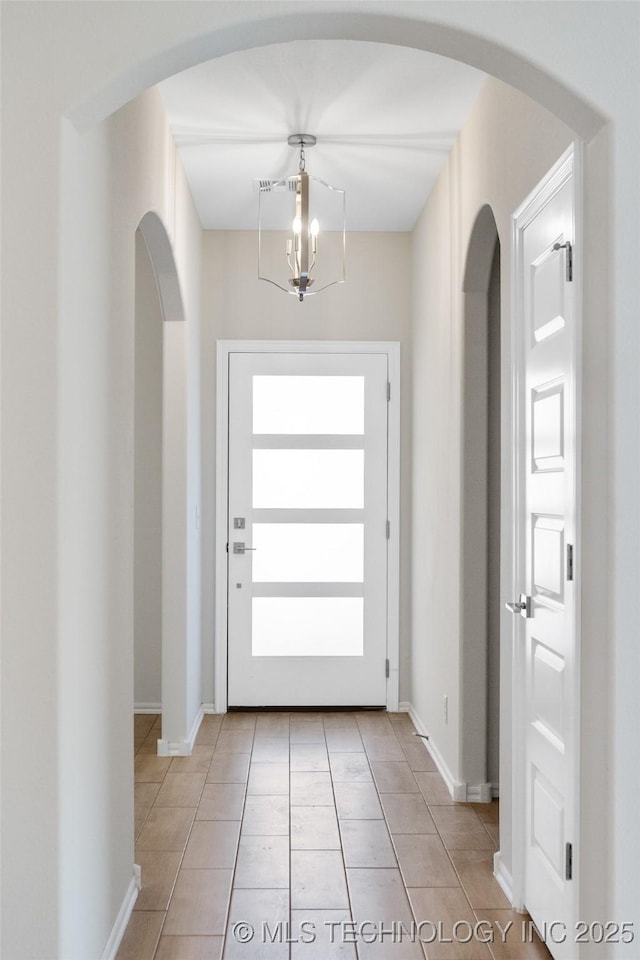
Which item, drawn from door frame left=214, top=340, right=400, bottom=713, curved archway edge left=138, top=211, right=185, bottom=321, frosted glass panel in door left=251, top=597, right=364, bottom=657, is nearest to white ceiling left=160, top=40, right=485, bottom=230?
curved archway edge left=138, top=211, right=185, bottom=321

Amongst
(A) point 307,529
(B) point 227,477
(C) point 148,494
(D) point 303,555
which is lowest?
(D) point 303,555

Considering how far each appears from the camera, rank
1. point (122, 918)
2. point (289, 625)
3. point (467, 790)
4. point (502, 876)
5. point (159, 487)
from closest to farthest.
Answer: point (122, 918) < point (502, 876) < point (467, 790) < point (289, 625) < point (159, 487)

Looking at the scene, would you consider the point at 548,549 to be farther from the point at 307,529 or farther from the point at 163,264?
the point at 307,529

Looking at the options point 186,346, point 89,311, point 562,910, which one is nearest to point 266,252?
point 186,346

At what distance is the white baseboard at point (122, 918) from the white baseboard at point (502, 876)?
1.16 metres

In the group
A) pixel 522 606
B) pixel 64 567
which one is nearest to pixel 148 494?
pixel 522 606

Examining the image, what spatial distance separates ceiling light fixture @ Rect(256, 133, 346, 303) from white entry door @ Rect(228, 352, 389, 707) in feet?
1.64

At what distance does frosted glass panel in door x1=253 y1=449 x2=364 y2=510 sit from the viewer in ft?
16.2

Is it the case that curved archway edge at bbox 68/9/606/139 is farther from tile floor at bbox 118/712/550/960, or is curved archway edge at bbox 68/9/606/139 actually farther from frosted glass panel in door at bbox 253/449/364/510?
frosted glass panel in door at bbox 253/449/364/510

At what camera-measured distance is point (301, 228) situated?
329 cm

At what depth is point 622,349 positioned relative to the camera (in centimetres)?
177

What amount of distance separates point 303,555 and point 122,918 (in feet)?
8.63

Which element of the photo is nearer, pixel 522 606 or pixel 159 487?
pixel 522 606

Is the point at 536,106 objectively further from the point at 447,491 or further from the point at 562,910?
the point at 562,910
